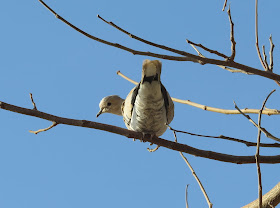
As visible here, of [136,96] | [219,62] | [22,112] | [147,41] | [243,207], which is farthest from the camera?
[136,96]

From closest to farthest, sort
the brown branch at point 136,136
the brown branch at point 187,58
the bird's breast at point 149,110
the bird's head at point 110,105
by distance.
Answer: the brown branch at point 187,58 → the brown branch at point 136,136 → the bird's breast at point 149,110 → the bird's head at point 110,105

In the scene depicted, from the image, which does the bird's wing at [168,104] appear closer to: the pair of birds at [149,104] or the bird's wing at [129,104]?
the pair of birds at [149,104]

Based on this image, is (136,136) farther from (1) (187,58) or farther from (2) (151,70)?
(1) (187,58)

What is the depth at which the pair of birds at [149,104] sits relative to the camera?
4.35 metres

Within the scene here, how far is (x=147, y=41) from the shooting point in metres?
2.39

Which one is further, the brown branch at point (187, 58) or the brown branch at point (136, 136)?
the brown branch at point (136, 136)

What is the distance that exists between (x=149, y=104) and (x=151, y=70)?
54 cm

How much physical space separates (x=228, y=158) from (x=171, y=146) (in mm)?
498

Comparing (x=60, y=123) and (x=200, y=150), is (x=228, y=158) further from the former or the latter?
(x=60, y=123)

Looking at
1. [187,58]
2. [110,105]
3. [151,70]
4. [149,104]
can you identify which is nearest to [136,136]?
[151,70]

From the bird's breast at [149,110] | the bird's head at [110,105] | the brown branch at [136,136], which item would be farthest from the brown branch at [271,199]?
the bird's head at [110,105]

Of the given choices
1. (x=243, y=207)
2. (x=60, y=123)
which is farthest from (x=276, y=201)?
(x=60, y=123)

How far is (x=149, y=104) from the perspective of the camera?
15.4 feet

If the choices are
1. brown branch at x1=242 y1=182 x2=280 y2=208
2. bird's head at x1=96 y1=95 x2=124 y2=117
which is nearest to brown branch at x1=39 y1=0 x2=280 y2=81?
brown branch at x1=242 y1=182 x2=280 y2=208
